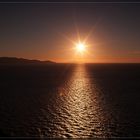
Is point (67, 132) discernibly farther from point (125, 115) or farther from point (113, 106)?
point (113, 106)

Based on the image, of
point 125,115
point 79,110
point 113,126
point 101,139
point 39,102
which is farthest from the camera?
point 39,102

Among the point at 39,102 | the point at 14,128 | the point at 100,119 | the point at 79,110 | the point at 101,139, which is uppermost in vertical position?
the point at 39,102

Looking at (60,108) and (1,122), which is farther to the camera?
(60,108)

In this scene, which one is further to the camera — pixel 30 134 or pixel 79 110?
pixel 79 110

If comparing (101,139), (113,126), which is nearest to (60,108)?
(113,126)

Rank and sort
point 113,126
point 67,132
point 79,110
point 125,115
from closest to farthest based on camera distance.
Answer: point 67,132
point 113,126
point 125,115
point 79,110

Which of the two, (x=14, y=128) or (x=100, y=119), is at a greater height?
(x=100, y=119)

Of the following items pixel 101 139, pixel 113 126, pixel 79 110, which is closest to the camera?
pixel 101 139

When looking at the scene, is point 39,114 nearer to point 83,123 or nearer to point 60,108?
point 60,108

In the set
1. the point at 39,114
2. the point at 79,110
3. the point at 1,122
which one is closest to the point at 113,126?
the point at 79,110

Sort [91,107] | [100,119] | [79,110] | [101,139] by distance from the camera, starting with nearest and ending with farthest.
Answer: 1. [101,139]
2. [100,119]
3. [79,110]
4. [91,107]
